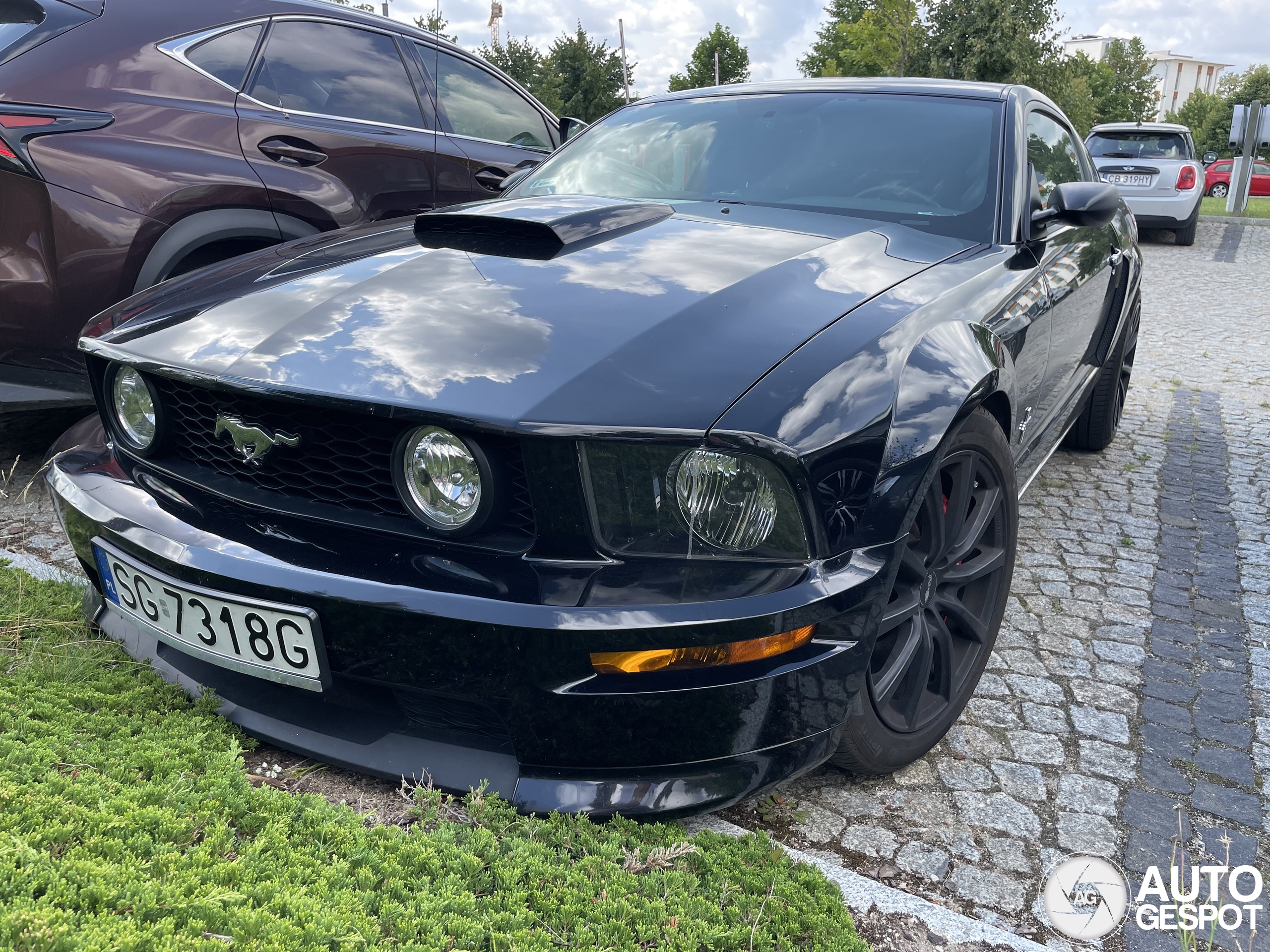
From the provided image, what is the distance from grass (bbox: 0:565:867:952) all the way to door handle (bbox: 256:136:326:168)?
231cm

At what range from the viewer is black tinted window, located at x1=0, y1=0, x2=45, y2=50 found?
308cm

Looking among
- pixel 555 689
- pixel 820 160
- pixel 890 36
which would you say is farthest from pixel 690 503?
pixel 890 36

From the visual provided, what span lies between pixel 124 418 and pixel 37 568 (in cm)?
106

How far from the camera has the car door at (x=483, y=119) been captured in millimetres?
4496

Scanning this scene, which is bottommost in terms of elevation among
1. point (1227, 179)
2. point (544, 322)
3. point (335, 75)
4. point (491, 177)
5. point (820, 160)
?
point (1227, 179)

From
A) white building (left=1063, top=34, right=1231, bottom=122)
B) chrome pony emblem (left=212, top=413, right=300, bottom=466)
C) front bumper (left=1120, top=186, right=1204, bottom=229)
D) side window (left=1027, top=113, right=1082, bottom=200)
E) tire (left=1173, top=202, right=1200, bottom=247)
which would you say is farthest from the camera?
white building (left=1063, top=34, right=1231, bottom=122)

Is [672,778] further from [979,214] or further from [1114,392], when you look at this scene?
[1114,392]

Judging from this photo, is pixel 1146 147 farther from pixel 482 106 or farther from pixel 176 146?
pixel 176 146

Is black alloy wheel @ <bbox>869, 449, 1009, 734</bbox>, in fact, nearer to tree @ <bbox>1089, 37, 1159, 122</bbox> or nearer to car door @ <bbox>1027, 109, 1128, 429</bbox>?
car door @ <bbox>1027, 109, 1128, 429</bbox>

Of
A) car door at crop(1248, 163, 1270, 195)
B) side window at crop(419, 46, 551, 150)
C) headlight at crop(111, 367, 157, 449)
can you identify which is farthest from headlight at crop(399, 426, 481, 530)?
car door at crop(1248, 163, 1270, 195)

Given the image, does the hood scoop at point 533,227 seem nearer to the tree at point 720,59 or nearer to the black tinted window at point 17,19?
the black tinted window at point 17,19

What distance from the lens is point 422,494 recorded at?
177 centimetres

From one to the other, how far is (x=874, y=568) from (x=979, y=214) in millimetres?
1526

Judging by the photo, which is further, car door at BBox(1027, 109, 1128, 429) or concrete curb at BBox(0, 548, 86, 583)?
car door at BBox(1027, 109, 1128, 429)
